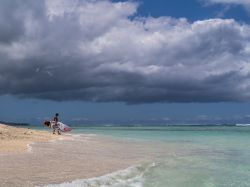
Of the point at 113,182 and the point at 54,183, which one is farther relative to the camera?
the point at 113,182

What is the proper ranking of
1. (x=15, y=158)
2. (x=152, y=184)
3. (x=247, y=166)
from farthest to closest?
(x=247, y=166)
(x=15, y=158)
(x=152, y=184)

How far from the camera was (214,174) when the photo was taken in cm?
1508

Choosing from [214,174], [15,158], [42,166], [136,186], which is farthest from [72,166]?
[214,174]

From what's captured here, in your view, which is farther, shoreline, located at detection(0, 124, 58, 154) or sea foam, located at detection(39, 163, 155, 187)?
shoreline, located at detection(0, 124, 58, 154)

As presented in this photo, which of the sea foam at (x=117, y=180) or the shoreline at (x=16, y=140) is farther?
the shoreline at (x=16, y=140)

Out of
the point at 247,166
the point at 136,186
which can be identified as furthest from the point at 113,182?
the point at 247,166

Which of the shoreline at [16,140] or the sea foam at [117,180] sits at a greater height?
the shoreline at [16,140]

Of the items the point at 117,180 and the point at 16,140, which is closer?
the point at 117,180

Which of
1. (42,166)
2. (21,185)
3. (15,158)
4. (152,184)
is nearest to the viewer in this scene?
(21,185)

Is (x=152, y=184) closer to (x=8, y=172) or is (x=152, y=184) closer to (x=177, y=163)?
(x=8, y=172)

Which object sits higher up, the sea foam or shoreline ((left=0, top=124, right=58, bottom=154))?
shoreline ((left=0, top=124, right=58, bottom=154))

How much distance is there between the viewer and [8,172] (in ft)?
40.3

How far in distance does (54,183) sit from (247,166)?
9.95 m

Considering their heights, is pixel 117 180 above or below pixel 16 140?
below
